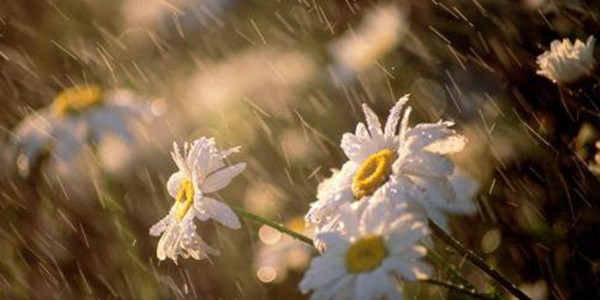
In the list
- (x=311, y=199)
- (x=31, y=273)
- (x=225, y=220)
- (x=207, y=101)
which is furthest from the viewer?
(x=207, y=101)

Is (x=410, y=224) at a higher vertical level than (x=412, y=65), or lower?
higher

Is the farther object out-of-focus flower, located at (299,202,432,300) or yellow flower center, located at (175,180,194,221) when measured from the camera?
yellow flower center, located at (175,180,194,221)

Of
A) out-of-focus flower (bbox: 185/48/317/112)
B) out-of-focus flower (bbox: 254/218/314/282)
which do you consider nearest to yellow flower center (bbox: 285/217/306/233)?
out-of-focus flower (bbox: 254/218/314/282)

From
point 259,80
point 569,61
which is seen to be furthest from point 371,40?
point 569,61

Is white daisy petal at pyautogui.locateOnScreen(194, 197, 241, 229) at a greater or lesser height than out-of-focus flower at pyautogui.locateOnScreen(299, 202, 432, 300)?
greater

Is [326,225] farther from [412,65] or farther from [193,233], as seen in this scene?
[412,65]

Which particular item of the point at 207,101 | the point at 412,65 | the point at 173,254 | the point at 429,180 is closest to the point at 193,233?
the point at 173,254

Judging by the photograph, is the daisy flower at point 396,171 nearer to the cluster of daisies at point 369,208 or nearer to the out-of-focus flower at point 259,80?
the cluster of daisies at point 369,208

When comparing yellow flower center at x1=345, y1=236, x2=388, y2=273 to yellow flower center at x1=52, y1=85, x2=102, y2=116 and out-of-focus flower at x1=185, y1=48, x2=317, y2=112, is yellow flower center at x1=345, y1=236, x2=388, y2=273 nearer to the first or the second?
out-of-focus flower at x1=185, y1=48, x2=317, y2=112
